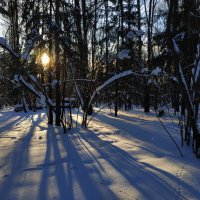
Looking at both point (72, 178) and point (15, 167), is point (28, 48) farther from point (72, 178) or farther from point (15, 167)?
point (72, 178)

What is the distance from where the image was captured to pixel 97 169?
511 centimetres

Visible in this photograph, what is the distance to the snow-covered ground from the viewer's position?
13.3 ft

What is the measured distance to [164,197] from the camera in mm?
3920

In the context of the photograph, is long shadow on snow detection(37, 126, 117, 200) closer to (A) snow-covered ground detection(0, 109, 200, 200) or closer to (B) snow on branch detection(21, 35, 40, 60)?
(A) snow-covered ground detection(0, 109, 200, 200)

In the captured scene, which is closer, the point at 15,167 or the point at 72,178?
the point at 72,178

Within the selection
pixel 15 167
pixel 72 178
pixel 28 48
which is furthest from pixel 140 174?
pixel 28 48

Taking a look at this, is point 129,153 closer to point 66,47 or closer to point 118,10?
point 66,47

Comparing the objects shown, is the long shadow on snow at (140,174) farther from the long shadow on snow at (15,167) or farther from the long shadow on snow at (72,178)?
the long shadow on snow at (15,167)

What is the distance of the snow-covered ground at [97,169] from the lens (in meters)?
4.07

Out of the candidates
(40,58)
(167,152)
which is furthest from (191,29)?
(40,58)

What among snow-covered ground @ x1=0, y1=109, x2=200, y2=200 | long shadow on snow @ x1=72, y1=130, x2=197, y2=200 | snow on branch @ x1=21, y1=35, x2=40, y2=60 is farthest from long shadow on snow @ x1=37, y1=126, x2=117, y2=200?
snow on branch @ x1=21, y1=35, x2=40, y2=60

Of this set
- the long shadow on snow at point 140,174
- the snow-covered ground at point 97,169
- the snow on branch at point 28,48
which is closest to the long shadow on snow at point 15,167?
the snow-covered ground at point 97,169

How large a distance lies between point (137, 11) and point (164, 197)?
55.2 ft

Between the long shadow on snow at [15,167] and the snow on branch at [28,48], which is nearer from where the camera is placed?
the long shadow on snow at [15,167]
